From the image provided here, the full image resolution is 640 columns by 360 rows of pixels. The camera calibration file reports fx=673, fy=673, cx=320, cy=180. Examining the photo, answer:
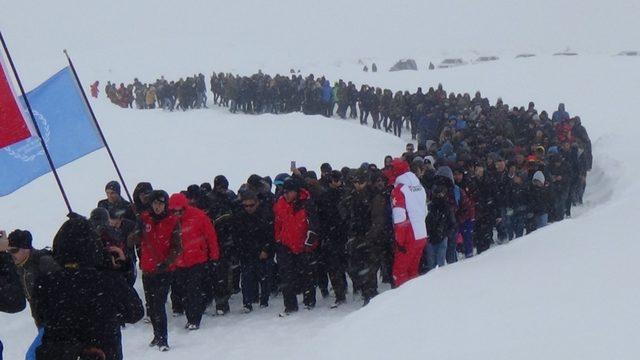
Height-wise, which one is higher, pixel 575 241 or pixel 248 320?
pixel 575 241

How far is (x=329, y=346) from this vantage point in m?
5.72

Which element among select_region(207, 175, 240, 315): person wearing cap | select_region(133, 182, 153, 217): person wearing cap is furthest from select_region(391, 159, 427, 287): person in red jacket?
select_region(133, 182, 153, 217): person wearing cap

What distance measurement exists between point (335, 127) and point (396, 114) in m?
2.73

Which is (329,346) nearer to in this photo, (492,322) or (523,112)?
(492,322)

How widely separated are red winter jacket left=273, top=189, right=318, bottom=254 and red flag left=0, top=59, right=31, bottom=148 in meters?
3.01

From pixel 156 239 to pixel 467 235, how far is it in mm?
4945

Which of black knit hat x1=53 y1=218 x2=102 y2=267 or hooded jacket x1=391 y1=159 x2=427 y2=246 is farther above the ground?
black knit hat x1=53 y1=218 x2=102 y2=267

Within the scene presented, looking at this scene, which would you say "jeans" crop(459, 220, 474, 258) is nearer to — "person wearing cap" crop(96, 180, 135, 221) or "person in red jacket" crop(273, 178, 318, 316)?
"person in red jacket" crop(273, 178, 318, 316)

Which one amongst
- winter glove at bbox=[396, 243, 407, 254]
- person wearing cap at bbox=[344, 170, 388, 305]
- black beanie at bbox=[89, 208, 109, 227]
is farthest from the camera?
person wearing cap at bbox=[344, 170, 388, 305]

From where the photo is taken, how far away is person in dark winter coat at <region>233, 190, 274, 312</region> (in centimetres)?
819

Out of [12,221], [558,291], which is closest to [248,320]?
[558,291]

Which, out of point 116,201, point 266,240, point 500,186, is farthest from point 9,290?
point 500,186

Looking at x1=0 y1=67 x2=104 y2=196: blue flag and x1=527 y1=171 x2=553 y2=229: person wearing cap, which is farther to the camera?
x1=527 y1=171 x2=553 y2=229: person wearing cap

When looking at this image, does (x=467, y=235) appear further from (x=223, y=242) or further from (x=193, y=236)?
(x=193, y=236)
